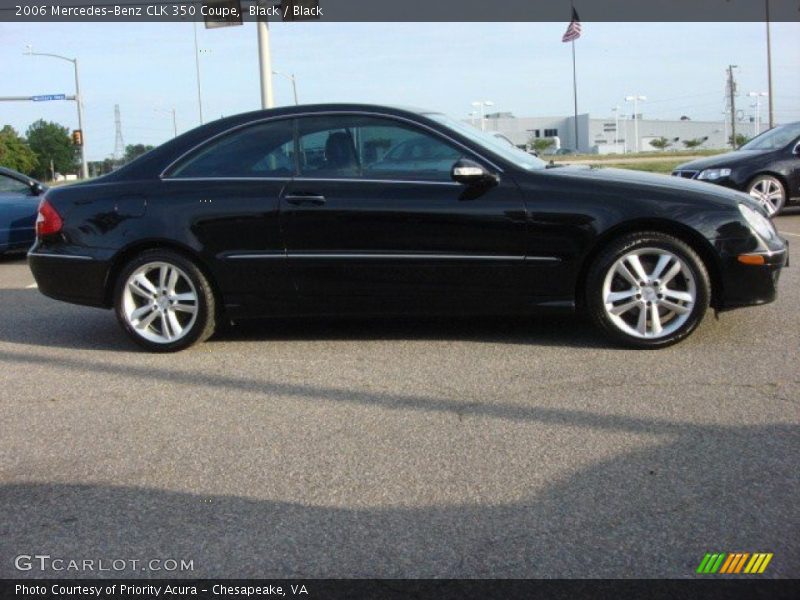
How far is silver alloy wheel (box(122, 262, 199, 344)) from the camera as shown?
6.32 m

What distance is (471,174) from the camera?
19.2 feet

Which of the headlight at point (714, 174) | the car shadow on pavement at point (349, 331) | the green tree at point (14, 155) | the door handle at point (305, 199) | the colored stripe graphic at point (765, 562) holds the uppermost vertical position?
the green tree at point (14, 155)

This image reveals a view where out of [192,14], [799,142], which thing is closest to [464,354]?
[799,142]

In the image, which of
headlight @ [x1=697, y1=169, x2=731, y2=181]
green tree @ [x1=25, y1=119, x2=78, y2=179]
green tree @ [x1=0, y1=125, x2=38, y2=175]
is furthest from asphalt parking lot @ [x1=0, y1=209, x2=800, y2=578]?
green tree @ [x1=25, y1=119, x2=78, y2=179]

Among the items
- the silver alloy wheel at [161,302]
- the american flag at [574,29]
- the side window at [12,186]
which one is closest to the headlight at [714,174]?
the side window at [12,186]

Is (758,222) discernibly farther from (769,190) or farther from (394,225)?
(769,190)

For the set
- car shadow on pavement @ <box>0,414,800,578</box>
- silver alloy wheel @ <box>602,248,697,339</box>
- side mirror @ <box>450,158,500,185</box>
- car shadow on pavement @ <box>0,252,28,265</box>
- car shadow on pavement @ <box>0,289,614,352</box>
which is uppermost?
side mirror @ <box>450,158,500,185</box>

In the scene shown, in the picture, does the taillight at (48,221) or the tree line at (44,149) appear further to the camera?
the tree line at (44,149)

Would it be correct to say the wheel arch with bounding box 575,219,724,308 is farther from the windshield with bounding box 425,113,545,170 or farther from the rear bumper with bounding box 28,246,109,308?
the rear bumper with bounding box 28,246,109,308

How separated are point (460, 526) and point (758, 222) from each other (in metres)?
3.51

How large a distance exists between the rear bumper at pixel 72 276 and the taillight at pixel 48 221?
0.49 feet

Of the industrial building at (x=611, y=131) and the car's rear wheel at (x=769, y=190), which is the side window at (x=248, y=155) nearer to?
the car's rear wheel at (x=769, y=190)

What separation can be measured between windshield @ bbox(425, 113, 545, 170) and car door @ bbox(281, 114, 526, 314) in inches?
7.7

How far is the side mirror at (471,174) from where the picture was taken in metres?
5.84
